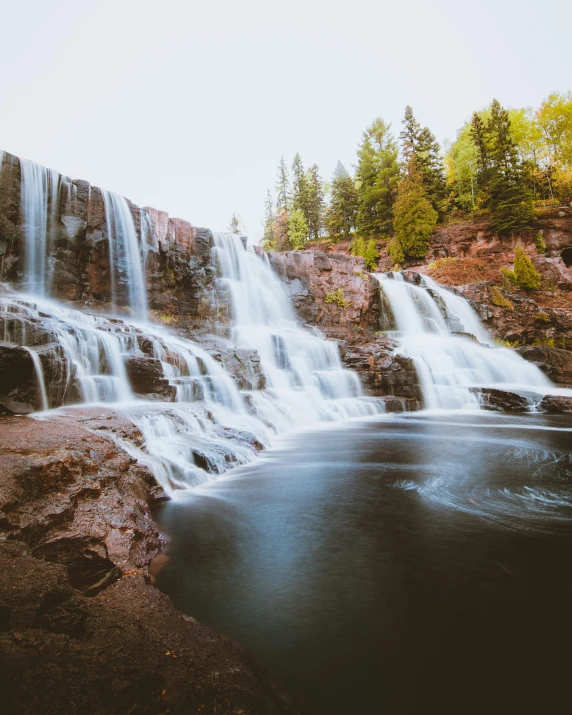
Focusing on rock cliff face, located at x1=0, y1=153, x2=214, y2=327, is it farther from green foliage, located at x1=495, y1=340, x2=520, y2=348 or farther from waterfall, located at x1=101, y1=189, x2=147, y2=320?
green foliage, located at x1=495, y1=340, x2=520, y2=348

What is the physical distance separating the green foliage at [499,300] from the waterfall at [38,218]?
23.3m

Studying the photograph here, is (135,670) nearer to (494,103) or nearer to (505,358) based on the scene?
(505,358)

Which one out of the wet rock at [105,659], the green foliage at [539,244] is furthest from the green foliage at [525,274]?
the wet rock at [105,659]


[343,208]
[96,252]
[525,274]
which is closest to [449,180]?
[343,208]

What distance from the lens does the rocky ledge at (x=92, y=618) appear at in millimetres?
1588

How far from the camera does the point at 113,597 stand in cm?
286

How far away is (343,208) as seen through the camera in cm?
4416

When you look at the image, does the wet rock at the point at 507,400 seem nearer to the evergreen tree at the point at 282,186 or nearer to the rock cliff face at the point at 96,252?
the rock cliff face at the point at 96,252

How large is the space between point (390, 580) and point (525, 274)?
28.7 metres

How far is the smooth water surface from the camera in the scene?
239 centimetres

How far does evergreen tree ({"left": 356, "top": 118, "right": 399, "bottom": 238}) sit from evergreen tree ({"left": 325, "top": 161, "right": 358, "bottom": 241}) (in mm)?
1445

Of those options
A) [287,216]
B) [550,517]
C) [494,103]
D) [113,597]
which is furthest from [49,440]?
[287,216]

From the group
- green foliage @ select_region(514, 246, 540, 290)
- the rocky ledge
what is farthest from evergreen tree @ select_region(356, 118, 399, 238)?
the rocky ledge

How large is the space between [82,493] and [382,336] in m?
20.0
